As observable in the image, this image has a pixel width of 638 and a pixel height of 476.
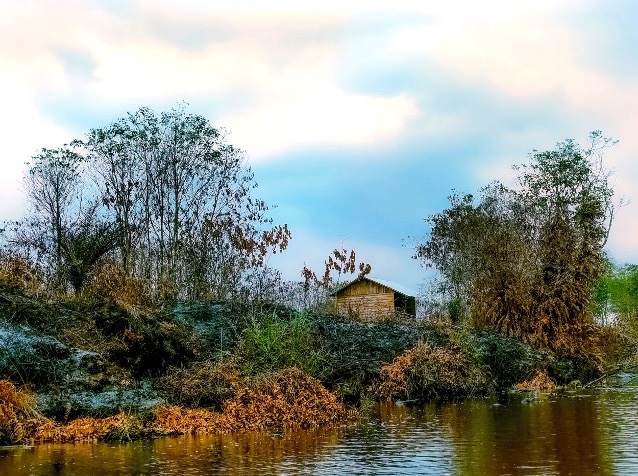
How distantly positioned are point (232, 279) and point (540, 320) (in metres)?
14.7

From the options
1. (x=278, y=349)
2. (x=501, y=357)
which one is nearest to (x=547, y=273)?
(x=501, y=357)

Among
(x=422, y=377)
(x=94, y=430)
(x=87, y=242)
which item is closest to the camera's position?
(x=94, y=430)

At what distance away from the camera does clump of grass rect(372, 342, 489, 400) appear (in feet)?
94.3

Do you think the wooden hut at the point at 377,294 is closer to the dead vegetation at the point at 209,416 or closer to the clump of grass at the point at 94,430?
the dead vegetation at the point at 209,416

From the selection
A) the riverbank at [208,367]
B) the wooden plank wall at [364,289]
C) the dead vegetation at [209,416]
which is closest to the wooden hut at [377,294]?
the wooden plank wall at [364,289]

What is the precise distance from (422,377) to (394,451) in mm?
12539

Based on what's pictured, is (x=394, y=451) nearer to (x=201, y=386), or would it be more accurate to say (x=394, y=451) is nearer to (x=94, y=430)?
(x=94, y=430)

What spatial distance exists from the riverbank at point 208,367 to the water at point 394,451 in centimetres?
118

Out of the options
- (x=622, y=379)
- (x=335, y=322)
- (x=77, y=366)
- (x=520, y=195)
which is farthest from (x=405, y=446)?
(x=520, y=195)

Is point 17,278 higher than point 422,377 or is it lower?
higher

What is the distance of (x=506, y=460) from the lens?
14664 mm

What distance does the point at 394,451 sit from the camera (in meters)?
16.5

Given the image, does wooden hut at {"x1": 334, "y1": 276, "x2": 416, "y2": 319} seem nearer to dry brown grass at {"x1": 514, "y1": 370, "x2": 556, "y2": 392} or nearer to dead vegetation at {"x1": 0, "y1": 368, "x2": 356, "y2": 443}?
dry brown grass at {"x1": 514, "y1": 370, "x2": 556, "y2": 392}

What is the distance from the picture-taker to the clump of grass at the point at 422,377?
28.7 meters
